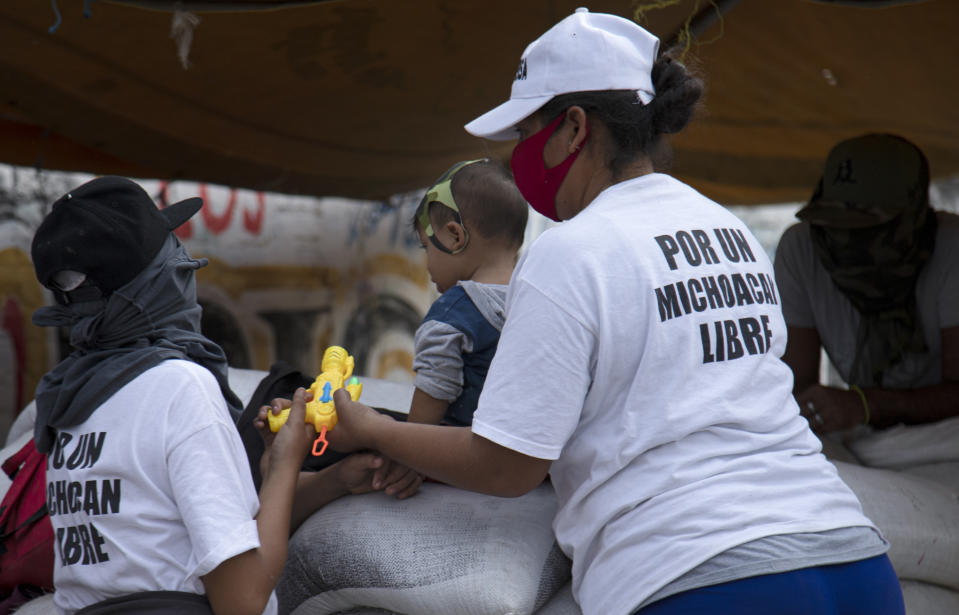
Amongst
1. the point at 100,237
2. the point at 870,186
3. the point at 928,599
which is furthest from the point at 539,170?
the point at 870,186

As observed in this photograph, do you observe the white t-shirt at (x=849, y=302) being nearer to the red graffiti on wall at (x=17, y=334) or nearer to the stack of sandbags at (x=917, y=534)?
the stack of sandbags at (x=917, y=534)

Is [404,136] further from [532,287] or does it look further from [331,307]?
[532,287]

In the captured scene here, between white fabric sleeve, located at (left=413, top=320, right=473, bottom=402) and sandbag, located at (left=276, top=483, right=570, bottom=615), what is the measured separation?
0.87 ft

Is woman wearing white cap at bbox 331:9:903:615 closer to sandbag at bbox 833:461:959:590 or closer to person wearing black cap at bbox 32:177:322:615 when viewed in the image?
person wearing black cap at bbox 32:177:322:615

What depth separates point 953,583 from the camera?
8.97 ft

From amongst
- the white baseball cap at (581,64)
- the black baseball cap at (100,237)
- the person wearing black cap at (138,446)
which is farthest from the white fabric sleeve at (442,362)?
the black baseball cap at (100,237)

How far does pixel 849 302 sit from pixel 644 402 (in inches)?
88.7

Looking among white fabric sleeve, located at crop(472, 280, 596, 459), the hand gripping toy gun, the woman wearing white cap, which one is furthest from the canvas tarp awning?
white fabric sleeve, located at crop(472, 280, 596, 459)

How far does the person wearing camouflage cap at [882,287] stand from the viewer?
3146mm

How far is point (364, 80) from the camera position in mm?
3863

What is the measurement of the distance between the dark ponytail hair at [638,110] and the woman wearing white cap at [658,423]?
1cm

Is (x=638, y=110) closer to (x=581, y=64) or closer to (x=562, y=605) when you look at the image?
(x=581, y=64)

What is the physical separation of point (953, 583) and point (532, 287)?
2.03 m

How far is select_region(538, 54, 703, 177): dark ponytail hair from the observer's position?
1678mm
